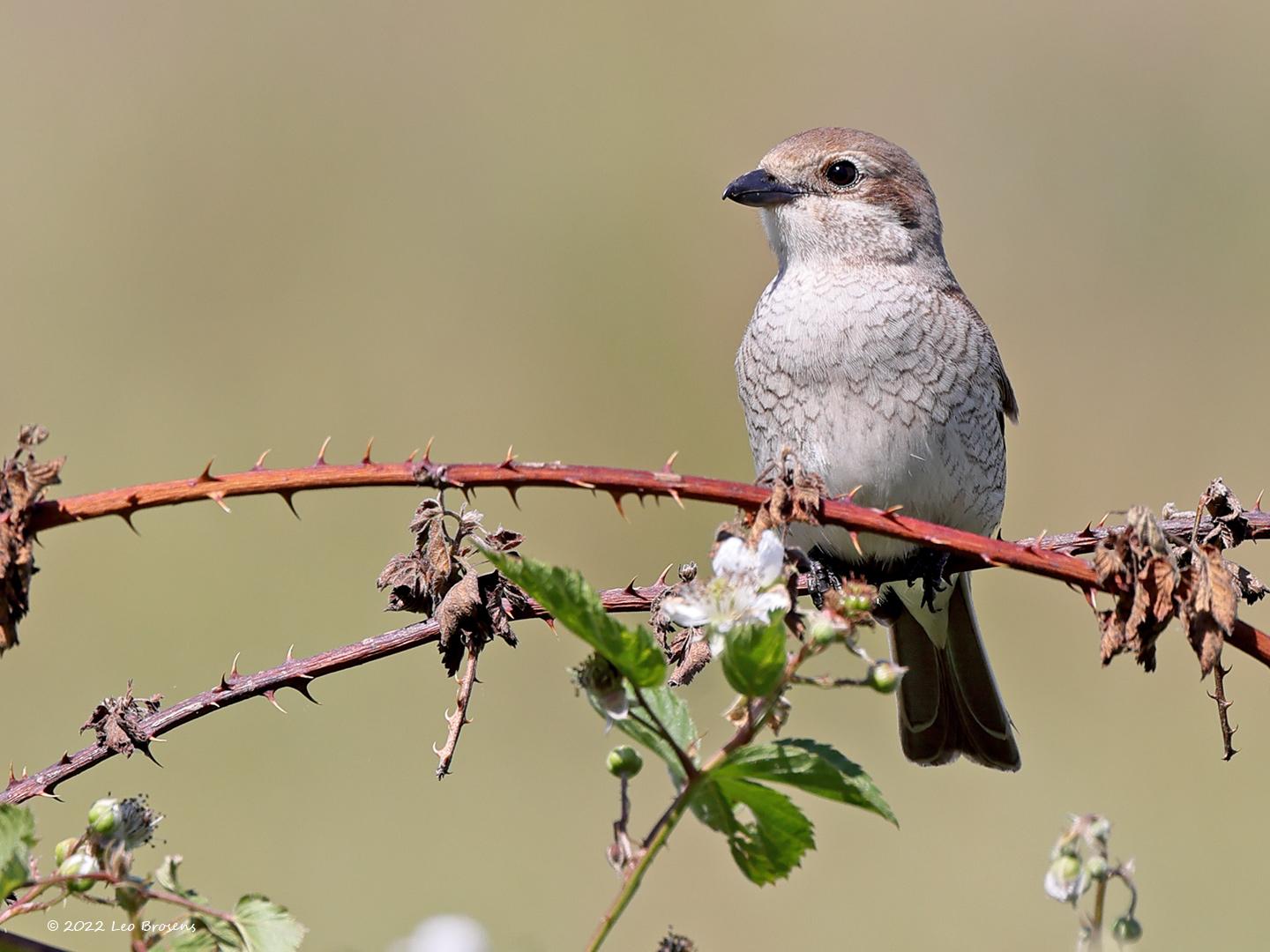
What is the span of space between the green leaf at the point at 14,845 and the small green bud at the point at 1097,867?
33.7 inches

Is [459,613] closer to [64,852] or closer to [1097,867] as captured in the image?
[64,852]

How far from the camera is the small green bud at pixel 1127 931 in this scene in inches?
48.3

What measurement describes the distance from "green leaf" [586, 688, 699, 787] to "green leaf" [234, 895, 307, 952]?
0.30 metres

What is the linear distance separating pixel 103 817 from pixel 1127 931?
86cm

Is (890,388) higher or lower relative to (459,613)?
higher

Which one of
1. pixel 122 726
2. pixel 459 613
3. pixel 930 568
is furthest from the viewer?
pixel 930 568

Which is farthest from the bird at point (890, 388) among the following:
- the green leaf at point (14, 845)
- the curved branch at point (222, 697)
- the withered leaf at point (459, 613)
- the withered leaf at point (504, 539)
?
the green leaf at point (14, 845)

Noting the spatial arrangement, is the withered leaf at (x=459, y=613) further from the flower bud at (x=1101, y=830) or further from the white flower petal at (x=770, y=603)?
the flower bud at (x=1101, y=830)

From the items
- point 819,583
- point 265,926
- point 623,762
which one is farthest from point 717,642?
point 819,583

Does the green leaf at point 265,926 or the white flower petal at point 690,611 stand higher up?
the white flower petal at point 690,611

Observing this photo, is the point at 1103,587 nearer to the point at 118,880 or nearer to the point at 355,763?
the point at 118,880

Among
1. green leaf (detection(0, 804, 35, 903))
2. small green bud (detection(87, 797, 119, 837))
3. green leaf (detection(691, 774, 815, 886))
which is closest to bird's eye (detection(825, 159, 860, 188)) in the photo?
green leaf (detection(691, 774, 815, 886))

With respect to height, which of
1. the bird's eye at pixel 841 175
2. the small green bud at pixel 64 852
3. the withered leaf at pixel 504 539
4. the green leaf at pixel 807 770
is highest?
the bird's eye at pixel 841 175

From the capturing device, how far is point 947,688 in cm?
438
